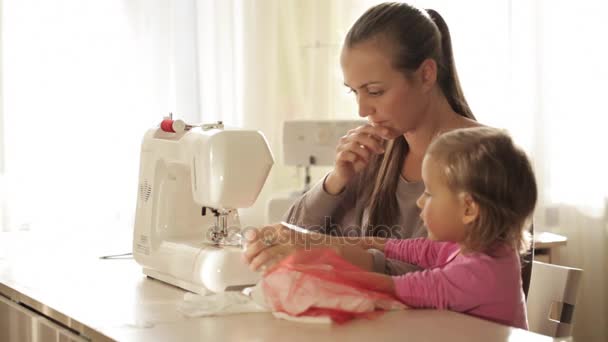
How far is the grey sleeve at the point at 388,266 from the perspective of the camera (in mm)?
1746

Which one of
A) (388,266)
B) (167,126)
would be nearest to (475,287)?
(388,266)

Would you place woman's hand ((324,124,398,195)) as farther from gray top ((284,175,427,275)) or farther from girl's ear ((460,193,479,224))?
→ girl's ear ((460,193,479,224))

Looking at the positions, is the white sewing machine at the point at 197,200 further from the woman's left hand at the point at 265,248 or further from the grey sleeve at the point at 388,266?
the grey sleeve at the point at 388,266

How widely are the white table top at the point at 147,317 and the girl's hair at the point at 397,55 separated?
0.51m

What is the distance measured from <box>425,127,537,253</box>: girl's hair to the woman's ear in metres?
0.45

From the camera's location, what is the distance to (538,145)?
386 centimetres

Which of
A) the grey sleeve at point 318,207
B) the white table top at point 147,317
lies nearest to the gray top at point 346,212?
the grey sleeve at point 318,207

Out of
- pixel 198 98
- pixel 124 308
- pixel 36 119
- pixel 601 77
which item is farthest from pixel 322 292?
pixel 198 98

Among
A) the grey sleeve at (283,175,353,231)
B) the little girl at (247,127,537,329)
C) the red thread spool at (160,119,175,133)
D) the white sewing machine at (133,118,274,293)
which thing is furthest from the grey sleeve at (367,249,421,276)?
the red thread spool at (160,119,175,133)

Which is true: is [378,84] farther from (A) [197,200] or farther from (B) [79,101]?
(B) [79,101]

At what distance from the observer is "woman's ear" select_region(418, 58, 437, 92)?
1.95 metres

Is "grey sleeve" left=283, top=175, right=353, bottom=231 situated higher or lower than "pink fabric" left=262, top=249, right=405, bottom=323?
higher

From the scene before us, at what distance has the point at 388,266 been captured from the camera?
69.3 inches

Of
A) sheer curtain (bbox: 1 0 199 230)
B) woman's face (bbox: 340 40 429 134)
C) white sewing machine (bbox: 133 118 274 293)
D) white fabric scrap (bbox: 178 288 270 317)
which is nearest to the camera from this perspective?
white fabric scrap (bbox: 178 288 270 317)
